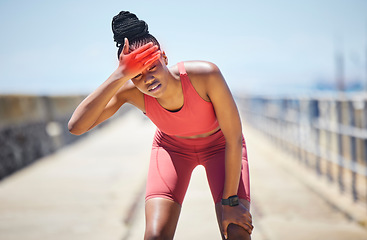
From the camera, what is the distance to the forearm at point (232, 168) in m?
2.73

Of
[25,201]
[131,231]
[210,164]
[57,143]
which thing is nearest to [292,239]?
[131,231]

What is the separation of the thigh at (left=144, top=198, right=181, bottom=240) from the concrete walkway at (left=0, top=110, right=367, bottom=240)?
7.55 ft

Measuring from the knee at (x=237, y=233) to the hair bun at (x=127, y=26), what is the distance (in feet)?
4.03

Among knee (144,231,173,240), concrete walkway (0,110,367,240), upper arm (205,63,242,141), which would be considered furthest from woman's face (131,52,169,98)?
concrete walkway (0,110,367,240)

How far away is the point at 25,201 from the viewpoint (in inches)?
246

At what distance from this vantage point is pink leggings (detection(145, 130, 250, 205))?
2.87 m

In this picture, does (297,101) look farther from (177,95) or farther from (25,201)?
(177,95)

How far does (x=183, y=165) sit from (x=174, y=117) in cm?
38

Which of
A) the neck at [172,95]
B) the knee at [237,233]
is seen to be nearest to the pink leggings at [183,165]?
the knee at [237,233]

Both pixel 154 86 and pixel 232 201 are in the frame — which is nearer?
pixel 154 86

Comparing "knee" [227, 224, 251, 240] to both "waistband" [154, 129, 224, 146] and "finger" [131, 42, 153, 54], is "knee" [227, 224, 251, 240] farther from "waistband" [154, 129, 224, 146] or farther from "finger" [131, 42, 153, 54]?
"finger" [131, 42, 153, 54]

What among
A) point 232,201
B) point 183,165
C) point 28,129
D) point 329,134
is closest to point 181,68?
point 183,165

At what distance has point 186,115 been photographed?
283cm

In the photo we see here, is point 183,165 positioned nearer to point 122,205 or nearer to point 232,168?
point 232,168
